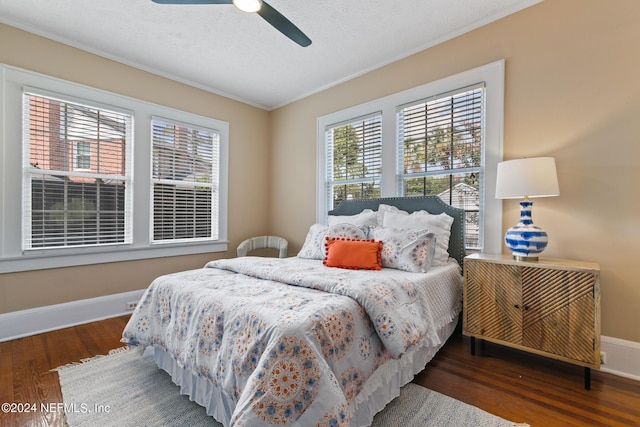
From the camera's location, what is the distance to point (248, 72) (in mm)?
3559

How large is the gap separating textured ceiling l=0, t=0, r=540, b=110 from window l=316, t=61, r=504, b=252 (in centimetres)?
47

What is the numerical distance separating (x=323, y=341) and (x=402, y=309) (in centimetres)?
62

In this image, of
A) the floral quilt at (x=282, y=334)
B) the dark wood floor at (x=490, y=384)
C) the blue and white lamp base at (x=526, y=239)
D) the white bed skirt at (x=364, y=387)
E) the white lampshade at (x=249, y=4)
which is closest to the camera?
the floral quilt at (x=282, y=334)

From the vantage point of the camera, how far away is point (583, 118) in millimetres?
2193

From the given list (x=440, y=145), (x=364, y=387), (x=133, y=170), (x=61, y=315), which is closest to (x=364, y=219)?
(x=440, y=145)

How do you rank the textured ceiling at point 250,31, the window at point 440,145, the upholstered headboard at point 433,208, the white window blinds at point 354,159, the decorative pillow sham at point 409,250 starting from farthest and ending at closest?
the white window blinds at point 354,159 < the upholstered headboard at point 433,208 < the window at point 440,145 < the textured ceiling at point 250,31 < the decorative pillow sham at point 409,250

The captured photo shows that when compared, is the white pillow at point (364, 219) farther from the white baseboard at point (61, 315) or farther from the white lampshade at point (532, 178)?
the white baseboard at point (61, 315)

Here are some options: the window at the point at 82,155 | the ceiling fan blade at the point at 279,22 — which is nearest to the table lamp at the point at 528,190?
the ceiling fan blade at the point at 279,22

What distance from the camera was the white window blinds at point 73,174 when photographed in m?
2.77

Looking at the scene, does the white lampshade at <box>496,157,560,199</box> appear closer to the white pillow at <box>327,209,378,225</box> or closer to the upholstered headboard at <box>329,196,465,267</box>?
the upholstered headboard at <box>329,196,465,267</box>

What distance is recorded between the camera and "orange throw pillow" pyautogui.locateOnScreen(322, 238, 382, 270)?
2426 mm

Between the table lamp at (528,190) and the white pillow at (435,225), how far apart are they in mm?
545

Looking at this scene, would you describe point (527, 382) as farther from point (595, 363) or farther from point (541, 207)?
point (541, 207)

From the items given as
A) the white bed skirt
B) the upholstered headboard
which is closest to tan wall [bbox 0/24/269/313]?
the white bed skirt
